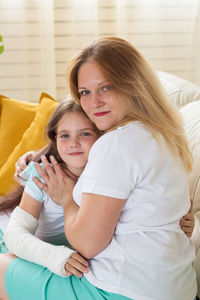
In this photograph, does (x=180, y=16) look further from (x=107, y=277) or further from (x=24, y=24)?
(x=107, y=277)

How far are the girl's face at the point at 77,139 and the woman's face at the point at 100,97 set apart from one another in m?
0.16

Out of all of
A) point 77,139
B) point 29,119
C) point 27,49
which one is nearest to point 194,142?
point 77,139

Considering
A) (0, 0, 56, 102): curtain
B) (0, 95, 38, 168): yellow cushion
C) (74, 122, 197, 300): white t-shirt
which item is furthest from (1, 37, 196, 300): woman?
(0, 0, 56, 102): curtain

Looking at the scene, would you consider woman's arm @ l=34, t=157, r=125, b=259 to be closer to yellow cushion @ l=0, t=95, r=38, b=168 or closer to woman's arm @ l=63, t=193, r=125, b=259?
woman's arm @ l=63, t=193, r=125, b=259

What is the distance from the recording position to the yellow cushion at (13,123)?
7.15ft

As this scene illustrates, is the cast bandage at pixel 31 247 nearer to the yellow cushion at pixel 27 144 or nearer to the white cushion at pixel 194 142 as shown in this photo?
the white cushion at pixel 194 142

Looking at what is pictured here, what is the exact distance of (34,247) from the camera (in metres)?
1.19

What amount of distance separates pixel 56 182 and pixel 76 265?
333 millimetres

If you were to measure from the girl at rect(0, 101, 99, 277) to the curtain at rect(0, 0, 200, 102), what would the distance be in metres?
1.44

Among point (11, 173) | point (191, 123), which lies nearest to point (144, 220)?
point (191, 123)

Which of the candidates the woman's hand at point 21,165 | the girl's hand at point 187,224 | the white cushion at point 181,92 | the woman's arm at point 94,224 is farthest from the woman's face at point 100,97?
the white cushion at point 181,92

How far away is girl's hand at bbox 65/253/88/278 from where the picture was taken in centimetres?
111

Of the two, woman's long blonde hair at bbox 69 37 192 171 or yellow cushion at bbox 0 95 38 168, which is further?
yellow cushion at bbox 0 95 38 168

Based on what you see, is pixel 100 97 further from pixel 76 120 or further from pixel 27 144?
pixel 27 144
